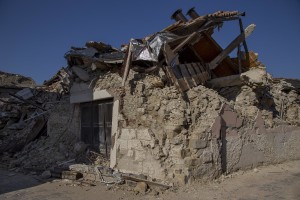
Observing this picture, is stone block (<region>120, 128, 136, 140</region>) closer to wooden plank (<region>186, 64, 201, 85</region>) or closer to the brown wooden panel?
wooden plank (<region>186, 64, 201, 85</region>)

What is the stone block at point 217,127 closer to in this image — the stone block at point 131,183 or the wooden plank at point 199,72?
the wooden plank at point 199,72

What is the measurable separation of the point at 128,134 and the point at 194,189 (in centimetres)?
208

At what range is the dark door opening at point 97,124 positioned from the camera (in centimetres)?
780

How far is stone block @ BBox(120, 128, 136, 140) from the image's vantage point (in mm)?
6684

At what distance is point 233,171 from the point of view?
655 centimetres

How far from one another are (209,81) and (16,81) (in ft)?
49.7

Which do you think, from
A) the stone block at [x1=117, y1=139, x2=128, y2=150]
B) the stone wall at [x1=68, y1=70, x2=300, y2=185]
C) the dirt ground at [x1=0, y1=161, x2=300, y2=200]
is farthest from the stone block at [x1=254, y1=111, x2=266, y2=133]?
the stone block at [x1=117, y1=139, x2=128, y2=150]

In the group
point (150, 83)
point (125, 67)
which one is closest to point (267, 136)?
point (150, 83)

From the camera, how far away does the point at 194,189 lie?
550cm

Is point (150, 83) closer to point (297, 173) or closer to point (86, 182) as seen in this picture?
point (86, 182)

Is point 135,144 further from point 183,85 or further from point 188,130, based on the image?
point 183,85

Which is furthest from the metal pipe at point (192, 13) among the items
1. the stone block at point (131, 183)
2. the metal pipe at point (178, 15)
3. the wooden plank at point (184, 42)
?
the stone block at point (131, 183)

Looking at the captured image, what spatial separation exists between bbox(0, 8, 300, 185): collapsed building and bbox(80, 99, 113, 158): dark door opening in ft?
0.09

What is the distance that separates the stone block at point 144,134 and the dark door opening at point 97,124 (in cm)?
143
